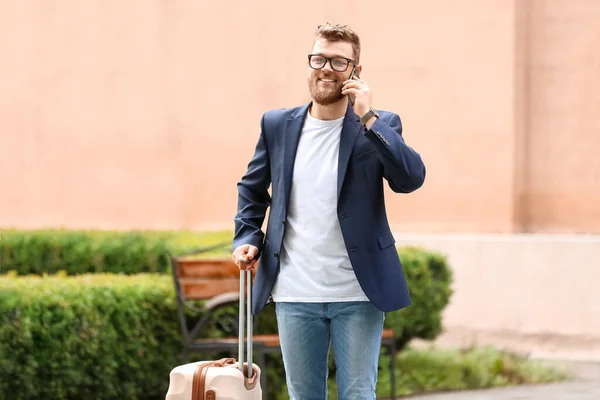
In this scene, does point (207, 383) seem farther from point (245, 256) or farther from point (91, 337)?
point (91, 337)

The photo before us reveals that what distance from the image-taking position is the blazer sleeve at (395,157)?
361cm

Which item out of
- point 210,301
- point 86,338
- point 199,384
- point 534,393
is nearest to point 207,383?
point 199,384

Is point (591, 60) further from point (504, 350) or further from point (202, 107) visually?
point (202, 107)

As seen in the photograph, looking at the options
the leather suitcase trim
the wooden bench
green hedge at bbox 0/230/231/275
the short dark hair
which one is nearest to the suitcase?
the leather suitcase trim

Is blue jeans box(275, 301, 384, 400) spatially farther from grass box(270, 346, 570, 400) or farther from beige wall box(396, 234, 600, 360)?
beige wall box(396, 234, 600, 360)

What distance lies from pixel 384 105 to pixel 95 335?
18.6 ft

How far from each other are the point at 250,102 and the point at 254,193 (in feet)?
27.2

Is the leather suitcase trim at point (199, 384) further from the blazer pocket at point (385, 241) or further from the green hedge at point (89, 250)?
the green hedge at point (89, 250)

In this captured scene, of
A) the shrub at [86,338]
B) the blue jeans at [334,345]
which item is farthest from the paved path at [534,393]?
the blue jeans at [334,345]

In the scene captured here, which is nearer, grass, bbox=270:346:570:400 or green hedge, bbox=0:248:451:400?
green hedge, bbox=0:248:451:400

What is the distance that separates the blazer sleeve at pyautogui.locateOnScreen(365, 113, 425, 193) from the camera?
3.61m

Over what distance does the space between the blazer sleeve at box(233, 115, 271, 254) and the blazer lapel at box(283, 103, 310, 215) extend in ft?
0.50

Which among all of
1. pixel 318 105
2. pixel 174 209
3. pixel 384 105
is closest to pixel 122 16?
pixel 174 209

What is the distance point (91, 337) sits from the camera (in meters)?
6.05
